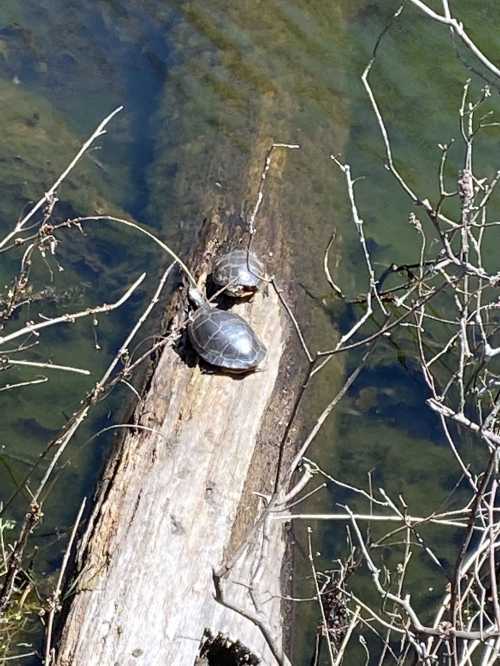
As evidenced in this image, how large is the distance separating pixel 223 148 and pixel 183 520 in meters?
3.14

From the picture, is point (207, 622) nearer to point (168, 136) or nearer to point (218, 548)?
point (218, 548)

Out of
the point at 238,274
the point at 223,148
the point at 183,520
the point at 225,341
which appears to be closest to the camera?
the point at 183,520

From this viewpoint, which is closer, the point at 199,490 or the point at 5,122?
the point at 199,490

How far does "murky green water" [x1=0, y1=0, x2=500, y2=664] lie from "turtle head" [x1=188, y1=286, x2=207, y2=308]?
2.14 ft

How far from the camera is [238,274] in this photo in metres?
5.34

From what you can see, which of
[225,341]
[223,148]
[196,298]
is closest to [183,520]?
[225,341]

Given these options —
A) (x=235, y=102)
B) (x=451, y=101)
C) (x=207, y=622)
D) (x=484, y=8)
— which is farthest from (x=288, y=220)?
(x=484, y=8)

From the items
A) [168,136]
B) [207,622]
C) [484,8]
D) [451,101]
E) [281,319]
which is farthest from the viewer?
[484,8]

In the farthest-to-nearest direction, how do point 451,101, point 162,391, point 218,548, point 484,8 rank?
point 484,8, point 451,101, point 162,391, point 218,548

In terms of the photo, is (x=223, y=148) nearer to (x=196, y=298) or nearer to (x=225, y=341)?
(x=196, y=298)

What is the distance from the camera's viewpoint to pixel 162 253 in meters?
6.20

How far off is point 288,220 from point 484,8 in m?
3.93

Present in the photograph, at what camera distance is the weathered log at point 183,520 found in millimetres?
3793

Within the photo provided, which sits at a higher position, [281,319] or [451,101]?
[451,101]
